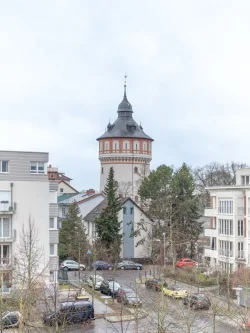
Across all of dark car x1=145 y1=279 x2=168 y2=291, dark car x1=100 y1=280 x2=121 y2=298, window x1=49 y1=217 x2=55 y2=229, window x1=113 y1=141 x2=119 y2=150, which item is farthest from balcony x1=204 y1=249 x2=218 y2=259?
window x1=113 y1=141 x2=119 y2=150

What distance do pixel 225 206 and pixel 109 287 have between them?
13876 millimetres

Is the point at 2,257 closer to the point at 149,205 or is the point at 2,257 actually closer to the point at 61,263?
the point at 61,263

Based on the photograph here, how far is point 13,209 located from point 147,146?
145ft

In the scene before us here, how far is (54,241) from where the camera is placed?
136ft

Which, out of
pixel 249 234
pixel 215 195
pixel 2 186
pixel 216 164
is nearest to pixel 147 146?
pixel 216 164

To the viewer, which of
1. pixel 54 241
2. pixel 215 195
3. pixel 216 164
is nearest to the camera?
pixel 54 241

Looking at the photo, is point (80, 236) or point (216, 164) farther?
point (216, 164)

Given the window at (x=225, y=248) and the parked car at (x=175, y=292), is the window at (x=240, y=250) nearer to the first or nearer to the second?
the window at (x=225, y=248)

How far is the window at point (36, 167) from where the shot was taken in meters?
40.8

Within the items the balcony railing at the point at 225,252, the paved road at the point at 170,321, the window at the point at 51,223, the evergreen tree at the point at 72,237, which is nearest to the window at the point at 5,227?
the window at the point at 51,223

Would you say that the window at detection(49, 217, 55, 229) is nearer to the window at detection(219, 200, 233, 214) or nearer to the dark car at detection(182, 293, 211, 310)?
the dark car at detection(182, 293, 211, 310)

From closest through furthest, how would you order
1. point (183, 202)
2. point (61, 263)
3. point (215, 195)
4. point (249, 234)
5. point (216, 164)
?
point (249, 234)
point (215, 195)
point (61, 263)
point (183, 202)
point (216, 164)

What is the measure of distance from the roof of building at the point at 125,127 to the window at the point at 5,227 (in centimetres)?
4211

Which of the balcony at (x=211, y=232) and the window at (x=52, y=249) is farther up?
the balcony at (x=211, y=232)
